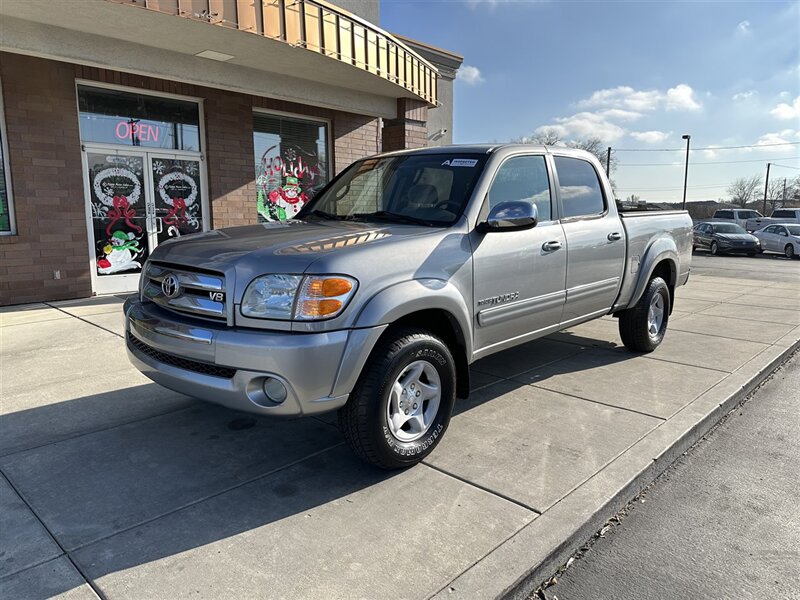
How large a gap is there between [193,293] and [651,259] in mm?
4336

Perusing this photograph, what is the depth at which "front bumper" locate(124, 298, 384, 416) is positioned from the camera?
2.78 metres

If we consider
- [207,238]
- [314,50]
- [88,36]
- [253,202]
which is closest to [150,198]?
[253,202]

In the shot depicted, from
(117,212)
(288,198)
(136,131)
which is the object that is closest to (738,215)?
(288,198)

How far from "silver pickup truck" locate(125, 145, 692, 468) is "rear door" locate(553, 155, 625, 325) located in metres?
0.02

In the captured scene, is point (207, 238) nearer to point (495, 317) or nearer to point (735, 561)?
point (495, 317)

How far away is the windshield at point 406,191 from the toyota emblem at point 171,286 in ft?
4.64

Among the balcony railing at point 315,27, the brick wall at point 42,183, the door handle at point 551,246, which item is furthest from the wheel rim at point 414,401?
the brick wall at point 42,183

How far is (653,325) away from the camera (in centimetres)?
600

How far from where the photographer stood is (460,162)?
408 centimetres

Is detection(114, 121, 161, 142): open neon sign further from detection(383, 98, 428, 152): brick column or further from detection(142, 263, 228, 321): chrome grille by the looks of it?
detection(142, 263, 228, 321): chrome grille

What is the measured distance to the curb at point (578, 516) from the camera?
94.1 inches

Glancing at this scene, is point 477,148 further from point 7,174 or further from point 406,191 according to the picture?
point 7,174

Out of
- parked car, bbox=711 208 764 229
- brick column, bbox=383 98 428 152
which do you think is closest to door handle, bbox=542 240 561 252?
brick column, bbox=383 98 428 152

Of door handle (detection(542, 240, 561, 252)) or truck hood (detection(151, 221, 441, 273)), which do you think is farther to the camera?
door handle (detection(542, 240, 561, 252))
